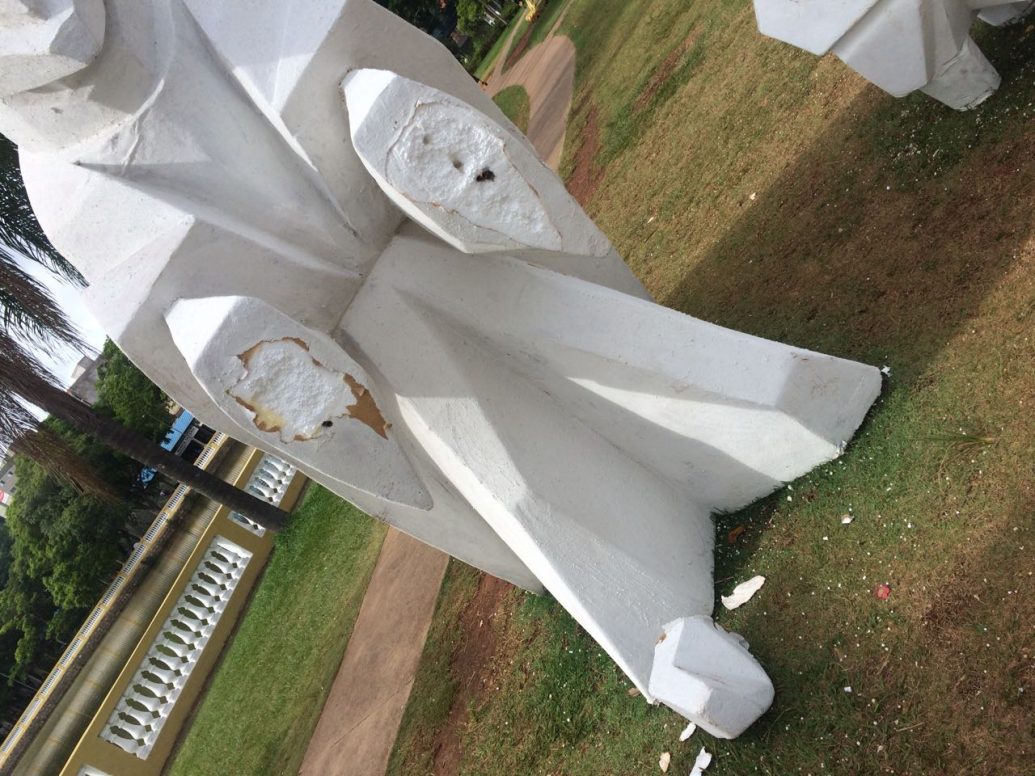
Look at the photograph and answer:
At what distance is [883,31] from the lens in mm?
2891

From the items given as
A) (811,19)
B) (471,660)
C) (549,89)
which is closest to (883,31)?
(811,19)

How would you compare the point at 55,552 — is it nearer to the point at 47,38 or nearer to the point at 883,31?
the point at 47,38

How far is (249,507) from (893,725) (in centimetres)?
825

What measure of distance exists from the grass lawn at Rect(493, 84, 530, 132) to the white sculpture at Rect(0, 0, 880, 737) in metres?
11.0

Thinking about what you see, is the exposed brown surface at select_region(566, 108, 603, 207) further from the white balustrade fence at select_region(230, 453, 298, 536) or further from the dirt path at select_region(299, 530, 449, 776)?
the white balustrade fence at select_region(230, 453, 298, 536)

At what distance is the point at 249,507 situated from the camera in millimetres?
9742

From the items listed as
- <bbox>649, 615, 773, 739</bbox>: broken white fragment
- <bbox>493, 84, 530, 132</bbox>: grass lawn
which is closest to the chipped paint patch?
<bbox>649, 615, 773, 739</bbox>: broken white fragment

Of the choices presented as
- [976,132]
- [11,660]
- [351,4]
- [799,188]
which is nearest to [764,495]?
[976,132]

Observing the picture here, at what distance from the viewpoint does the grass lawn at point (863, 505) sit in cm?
261

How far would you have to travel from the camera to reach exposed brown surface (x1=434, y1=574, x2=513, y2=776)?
498 centimetres

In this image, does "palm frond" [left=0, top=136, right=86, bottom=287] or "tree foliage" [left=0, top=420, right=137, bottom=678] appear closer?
"palm frond" [left=0, top=136, right=86, bottom=287]

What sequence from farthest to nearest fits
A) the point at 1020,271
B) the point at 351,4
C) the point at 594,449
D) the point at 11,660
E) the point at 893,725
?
1. the point at 11,660
2. the point at 594,449
3. the point at 1020,271
4. the point at 351,4
5. the point at 893,725

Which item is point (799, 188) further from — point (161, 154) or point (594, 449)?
point (161, 154)

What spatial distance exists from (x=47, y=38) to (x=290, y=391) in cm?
133
